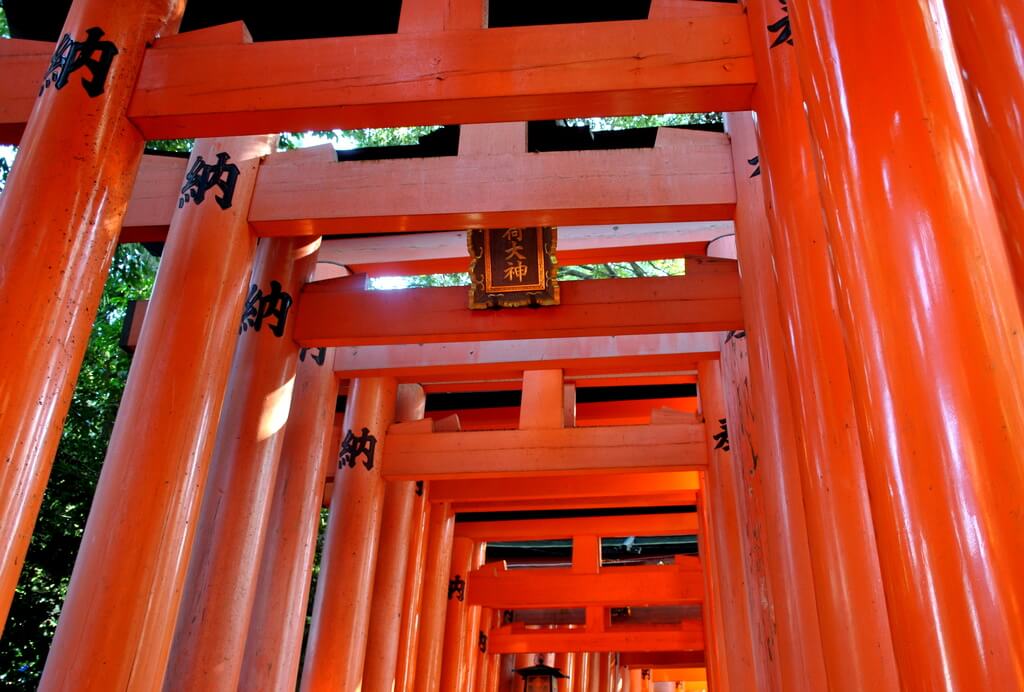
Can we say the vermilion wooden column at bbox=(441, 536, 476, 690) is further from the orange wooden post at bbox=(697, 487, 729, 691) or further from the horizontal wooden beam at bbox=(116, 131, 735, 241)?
the horizontal wooden beam at bbox=(116, 131, 735, 241)

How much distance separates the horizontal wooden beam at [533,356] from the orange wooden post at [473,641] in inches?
176

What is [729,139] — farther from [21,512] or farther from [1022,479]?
[21,512]

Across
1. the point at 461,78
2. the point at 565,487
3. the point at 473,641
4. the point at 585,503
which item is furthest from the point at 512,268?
the point at 473,641

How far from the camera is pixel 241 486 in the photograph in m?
4.36

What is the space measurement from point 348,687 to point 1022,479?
497 cm

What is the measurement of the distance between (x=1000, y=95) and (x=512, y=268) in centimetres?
310

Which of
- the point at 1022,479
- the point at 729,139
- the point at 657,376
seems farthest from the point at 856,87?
the point at 657,376

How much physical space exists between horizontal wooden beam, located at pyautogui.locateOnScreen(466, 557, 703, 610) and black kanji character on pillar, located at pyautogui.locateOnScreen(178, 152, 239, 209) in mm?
6417

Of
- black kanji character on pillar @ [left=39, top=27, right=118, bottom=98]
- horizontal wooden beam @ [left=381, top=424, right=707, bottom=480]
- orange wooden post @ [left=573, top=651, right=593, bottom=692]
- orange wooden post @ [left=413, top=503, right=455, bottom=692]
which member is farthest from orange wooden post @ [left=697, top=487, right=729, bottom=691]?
orange wooden post @ [left=573, top=651, right=593, bottom=692]

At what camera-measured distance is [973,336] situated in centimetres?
153

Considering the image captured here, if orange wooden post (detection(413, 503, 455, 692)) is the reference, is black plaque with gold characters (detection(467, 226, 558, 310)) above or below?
above

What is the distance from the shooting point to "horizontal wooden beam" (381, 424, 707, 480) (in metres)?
6.12

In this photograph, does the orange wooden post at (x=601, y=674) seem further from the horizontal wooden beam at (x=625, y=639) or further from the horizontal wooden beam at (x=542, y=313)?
the horizontal wooden beam at (x=542, y=313)

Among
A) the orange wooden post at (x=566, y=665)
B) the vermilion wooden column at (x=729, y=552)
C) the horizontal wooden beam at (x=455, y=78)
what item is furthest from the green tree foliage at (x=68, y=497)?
the orange wooden post at (x=566, y=665)
